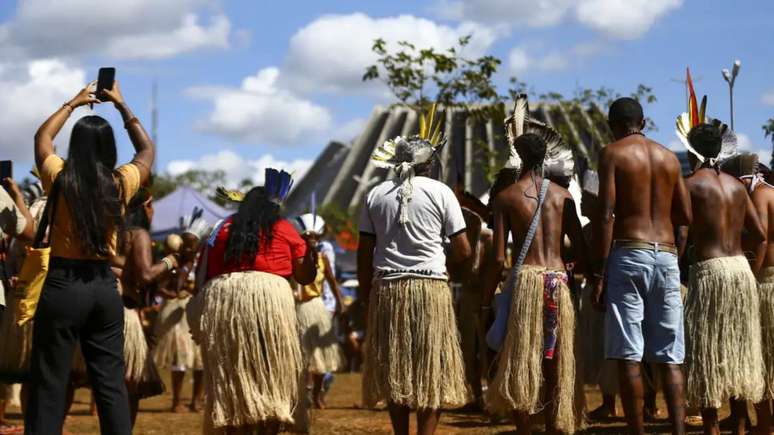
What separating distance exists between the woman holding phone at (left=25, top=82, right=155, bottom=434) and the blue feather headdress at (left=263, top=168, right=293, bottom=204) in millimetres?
1830

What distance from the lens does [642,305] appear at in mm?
6398

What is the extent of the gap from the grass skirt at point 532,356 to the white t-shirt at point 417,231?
0.53 metres

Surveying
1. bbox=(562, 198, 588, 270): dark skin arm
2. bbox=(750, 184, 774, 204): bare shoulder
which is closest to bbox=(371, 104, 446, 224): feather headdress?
bbox=(562, 198, 588, 270): dark skin arm

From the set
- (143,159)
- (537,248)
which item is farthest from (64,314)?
(537,248)

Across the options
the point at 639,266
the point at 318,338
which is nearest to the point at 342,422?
the point at 318,338

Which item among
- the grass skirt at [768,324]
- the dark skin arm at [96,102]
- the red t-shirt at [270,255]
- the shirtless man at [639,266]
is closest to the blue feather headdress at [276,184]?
the red t-shirt at [270,255]

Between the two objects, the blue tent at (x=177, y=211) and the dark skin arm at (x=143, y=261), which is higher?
the blue tent at (x=177, y=211)

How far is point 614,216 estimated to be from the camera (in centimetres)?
662

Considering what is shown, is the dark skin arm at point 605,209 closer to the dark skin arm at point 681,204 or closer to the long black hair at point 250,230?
the dark skin arm at point 681,204

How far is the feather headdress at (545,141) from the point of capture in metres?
7.61

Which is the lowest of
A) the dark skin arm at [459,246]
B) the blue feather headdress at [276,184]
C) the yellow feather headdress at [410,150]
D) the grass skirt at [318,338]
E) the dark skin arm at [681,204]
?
the grass skirt at [318,338]

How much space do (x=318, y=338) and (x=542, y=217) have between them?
4642mm

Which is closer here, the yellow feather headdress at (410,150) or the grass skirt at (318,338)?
the yellow feather headdress at (410,150)

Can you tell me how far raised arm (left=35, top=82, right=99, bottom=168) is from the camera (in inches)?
214
